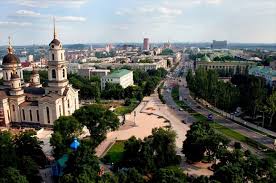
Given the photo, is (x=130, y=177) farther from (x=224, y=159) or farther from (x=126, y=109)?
(x=126, y=109)

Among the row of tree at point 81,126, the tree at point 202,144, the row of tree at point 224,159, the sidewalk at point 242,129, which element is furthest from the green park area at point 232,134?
the row of tree at point 81,126

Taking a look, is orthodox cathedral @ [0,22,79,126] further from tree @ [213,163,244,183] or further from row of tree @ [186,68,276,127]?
tree @ [213,163,244,183]

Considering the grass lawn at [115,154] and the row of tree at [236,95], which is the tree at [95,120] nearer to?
the grass lawn at [115,154]

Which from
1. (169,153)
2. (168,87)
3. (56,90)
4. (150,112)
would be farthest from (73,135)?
(168,87)

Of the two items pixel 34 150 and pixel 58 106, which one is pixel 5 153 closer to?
pixel 34 150

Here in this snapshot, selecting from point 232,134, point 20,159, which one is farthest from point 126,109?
point 20,159

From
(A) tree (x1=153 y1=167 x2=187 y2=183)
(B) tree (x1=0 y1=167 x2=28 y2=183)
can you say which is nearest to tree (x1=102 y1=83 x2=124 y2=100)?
(B) tree (x1=0 y1=167 x2=28 y2=183)
